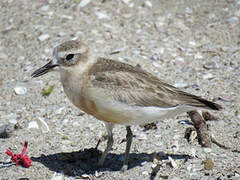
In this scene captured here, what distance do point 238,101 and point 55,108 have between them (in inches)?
112

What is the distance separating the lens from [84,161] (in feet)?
18.5

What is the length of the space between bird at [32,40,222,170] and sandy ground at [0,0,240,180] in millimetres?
592

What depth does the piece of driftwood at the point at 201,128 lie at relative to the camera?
5666 mm

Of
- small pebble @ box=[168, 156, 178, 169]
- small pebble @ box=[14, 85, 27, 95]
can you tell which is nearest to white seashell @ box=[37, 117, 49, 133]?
small pebble @ box=[14, 85, 27, 95]

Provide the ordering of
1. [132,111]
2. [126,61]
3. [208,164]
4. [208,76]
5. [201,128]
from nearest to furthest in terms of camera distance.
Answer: [132,111] < [208,164] < [201,128] < [208,76] < [126,61]

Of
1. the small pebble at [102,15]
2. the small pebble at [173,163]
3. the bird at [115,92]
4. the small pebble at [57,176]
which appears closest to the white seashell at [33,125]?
the bird at [115,92]

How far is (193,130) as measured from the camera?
5941 mm

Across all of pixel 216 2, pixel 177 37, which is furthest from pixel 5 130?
pixel 216 2

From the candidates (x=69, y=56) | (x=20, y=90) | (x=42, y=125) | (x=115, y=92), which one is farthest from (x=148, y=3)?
(x=115, y=92)

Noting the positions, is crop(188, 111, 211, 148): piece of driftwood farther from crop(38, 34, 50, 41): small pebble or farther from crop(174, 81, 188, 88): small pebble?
crop(38, 34, 50, 41): small pebble

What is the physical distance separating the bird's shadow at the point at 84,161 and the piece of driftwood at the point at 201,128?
0.33 meters

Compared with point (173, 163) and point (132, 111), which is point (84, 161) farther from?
point (173, 163)

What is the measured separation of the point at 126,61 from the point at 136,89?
2.54 m

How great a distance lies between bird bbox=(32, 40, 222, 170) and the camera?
5.09 meters
